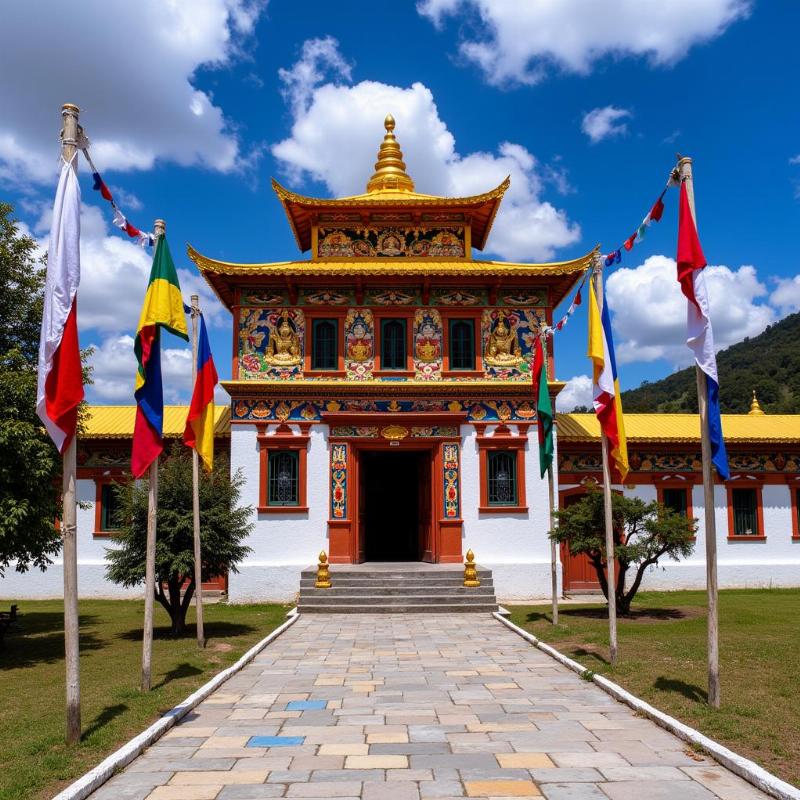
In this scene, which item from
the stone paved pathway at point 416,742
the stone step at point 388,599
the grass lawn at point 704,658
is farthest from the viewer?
the stone step at point 388,599

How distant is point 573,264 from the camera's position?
19.8 m

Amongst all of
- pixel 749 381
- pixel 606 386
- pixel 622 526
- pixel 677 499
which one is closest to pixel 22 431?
pixel 606 386

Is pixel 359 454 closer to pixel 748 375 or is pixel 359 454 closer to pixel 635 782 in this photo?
pixel 635 782

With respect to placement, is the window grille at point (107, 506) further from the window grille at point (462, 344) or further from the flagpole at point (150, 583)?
the flagpole at point (150, 583)

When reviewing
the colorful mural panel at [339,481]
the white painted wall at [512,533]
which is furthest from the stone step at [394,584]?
the colorful mural panel at [339,481]

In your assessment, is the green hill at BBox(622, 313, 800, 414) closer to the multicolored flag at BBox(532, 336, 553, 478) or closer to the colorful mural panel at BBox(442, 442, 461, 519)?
the colorful mural panel at BBox(442, 442, 461, 519)

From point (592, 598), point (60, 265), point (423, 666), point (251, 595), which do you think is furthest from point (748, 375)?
point (60, 265)

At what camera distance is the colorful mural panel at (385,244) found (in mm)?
21344

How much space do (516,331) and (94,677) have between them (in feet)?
44.5

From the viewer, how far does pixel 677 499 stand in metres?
21.5

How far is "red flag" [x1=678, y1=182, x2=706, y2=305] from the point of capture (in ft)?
27.6

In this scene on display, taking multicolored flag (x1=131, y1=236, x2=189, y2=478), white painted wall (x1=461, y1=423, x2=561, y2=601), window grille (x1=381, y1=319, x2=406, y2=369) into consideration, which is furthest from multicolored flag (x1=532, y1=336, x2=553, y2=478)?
multicolored flag (x1=131, y1=236, x2=189, y2=478)

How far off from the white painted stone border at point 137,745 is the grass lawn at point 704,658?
4960mm

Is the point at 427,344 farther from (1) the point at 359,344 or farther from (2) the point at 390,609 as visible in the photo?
(2) the point at 390,609
